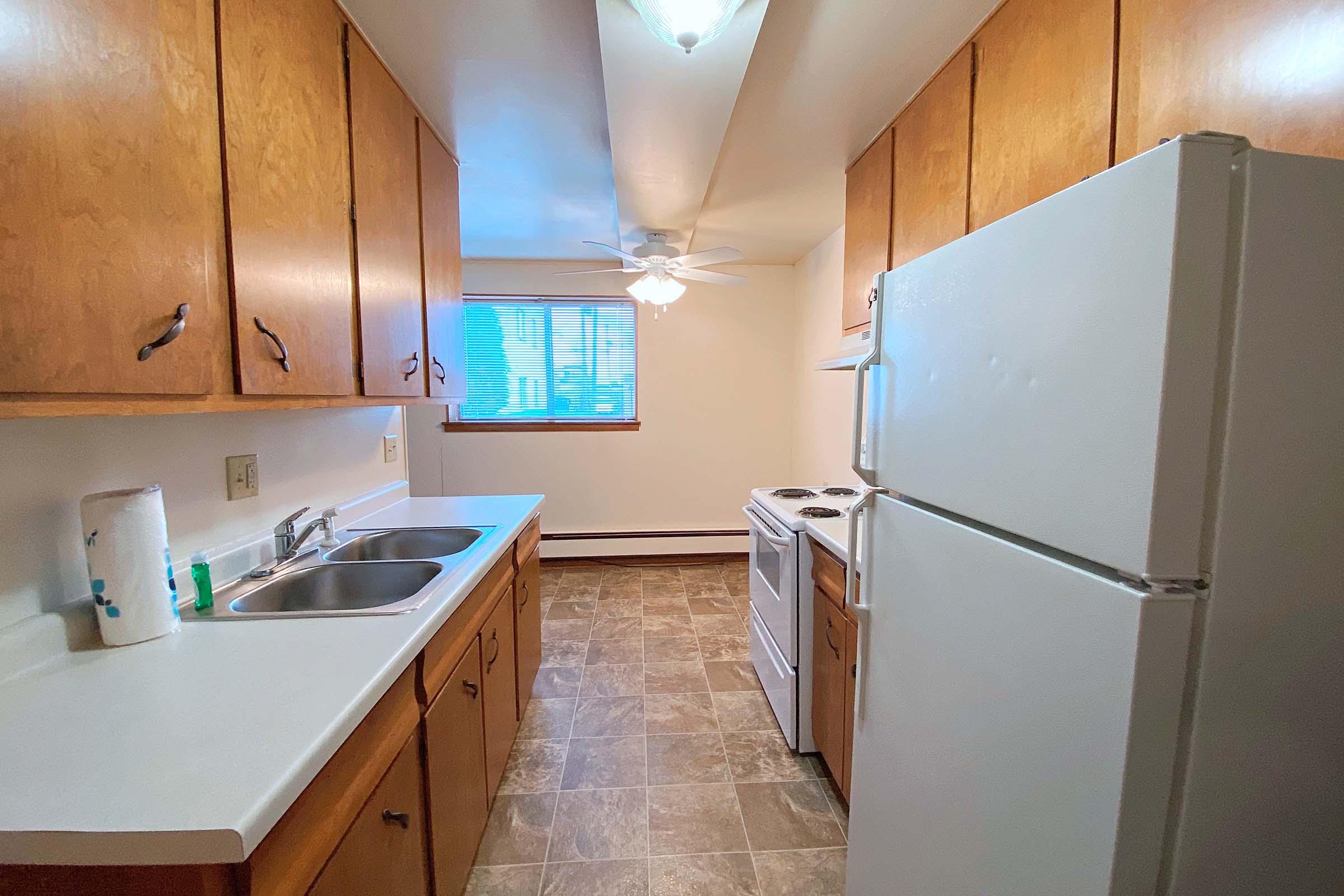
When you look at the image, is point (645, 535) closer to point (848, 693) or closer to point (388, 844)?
point (848, 693)

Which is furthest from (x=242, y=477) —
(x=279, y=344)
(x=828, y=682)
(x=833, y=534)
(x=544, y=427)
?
(x=544, y=427)

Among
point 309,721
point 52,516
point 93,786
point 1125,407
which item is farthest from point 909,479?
point 52,516

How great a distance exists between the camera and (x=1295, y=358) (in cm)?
54

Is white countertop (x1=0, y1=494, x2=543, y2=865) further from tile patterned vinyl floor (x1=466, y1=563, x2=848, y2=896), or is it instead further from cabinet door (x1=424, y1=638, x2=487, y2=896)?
tile patterned vinyl floor (x1=466, y1=563, x2=848, y2=896)

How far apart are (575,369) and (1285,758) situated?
3.96m

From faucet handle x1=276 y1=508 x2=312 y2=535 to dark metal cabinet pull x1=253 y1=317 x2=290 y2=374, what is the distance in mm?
560

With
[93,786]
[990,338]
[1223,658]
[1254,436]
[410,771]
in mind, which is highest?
[990,338]

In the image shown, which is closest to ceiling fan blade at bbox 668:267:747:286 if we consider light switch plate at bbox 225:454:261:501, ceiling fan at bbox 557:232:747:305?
ceiling fan at bbox 557:232:747:305

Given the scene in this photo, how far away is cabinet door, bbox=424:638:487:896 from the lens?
3.67ft

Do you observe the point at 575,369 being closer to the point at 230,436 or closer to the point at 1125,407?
the point at 230,436

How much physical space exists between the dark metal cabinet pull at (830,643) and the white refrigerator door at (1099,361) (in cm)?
94

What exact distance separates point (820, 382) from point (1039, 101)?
2.42m

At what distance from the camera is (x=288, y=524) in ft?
4.68

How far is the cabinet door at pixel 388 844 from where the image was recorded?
0.75 metres
